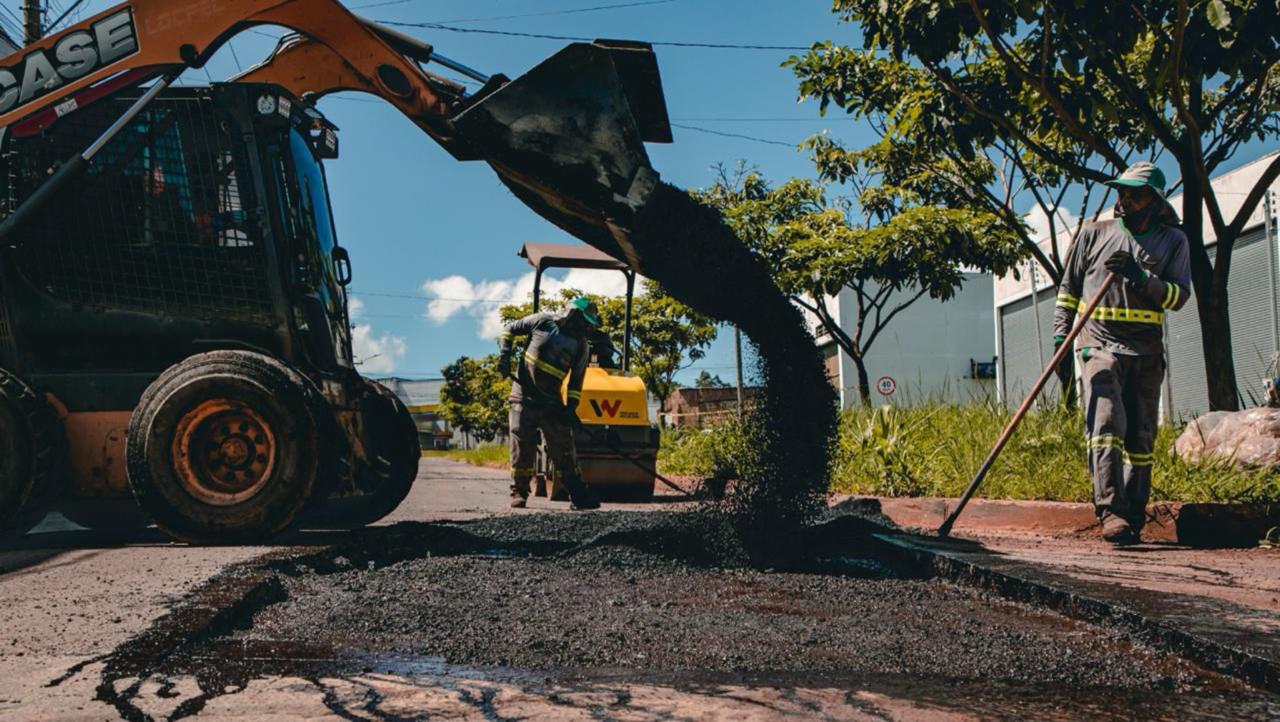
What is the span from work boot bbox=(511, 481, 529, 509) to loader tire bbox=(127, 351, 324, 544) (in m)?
3.58

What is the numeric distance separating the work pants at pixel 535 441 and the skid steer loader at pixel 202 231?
2.14m

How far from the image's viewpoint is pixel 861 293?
1806 cm

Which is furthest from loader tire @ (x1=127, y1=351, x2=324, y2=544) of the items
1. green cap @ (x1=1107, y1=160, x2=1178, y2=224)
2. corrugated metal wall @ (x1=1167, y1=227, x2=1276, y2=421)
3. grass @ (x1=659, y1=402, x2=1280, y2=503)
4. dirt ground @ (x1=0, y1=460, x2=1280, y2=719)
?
corrugated metal wall @ (x1=1167, y1=227, x2=1276, y2=421)

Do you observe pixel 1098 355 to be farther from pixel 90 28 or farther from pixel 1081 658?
pixel 90 28

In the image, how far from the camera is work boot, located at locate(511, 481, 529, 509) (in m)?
8.55

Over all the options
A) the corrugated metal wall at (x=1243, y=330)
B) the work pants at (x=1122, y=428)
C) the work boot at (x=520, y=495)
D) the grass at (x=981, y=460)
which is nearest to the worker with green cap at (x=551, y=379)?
the work boot at (x=520, y=495)

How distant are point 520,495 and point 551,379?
4.07 feet

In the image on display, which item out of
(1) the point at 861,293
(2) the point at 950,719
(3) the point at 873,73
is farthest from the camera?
(1) the point at 861,293

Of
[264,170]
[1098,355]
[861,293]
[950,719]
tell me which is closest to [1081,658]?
[950,719]

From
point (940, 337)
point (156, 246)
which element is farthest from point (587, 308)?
point (940, 337)

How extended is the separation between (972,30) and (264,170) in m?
4.70

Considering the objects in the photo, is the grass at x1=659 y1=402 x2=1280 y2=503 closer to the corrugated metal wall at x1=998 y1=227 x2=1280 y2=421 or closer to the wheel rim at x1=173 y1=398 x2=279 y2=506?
the wheel rim at x1=173 y1=398 x2=279 y2=506

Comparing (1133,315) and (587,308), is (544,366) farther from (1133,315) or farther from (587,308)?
(1133,315)

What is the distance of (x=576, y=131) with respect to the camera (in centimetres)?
467
